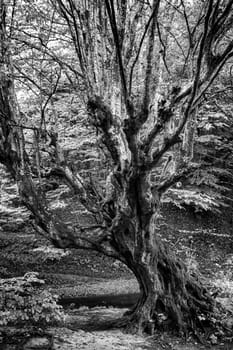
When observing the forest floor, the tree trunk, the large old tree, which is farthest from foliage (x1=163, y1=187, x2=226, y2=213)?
the large old tree

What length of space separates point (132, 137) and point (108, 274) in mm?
8957

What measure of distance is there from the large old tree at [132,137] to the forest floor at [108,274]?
1.43ft

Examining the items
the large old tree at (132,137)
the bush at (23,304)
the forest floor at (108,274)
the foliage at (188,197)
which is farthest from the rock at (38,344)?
the foliage at (188,197)

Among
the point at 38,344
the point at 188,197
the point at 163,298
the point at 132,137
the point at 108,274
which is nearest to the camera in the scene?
the point at 132,137

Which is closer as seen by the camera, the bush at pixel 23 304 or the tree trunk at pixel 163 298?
the bush at pixel 23 304

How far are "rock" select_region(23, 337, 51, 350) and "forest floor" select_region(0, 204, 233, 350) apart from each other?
4.8 inches

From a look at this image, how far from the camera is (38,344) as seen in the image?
4.23 metres

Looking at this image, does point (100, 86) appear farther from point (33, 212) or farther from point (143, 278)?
point (143, 278)

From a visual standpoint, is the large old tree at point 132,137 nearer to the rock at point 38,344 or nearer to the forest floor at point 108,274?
the forest floor at point 108,274

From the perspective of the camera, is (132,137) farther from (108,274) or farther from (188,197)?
(108,274)

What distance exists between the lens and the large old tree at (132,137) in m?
3.96

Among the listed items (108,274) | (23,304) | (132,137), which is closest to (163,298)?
(23,304)

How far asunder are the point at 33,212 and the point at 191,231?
1056 cm

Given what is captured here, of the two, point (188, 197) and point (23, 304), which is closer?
point (23, 304)
